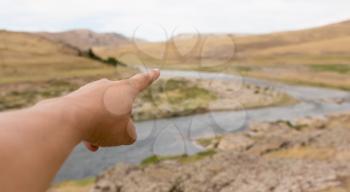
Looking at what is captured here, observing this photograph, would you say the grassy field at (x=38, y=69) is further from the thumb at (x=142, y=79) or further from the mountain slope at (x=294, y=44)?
the thumb at (x=142, y=79)

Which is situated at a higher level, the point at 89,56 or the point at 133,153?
the point at 133,153

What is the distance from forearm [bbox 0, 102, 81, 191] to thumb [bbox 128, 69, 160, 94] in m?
0.36

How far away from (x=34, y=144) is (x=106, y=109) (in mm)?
364

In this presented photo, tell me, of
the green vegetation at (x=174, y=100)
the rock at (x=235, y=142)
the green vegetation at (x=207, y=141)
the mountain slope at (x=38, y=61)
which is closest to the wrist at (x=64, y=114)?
the rock at (x=235, y=142)

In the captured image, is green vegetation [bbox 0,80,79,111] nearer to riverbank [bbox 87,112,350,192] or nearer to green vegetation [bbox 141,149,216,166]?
green vegetation [bbox 141,149,216,166]

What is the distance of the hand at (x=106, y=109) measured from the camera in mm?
1253

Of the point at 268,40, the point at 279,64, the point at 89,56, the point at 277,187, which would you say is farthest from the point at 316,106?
the point at 268,40

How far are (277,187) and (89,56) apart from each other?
62717 millimetres

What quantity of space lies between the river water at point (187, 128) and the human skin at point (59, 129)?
5.81 m

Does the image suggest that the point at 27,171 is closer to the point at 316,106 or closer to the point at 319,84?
the point at 316,106

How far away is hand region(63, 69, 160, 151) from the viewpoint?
1253mm

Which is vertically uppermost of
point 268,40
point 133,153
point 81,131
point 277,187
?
point 81,131

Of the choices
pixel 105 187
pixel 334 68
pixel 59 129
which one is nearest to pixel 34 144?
pixel 59 129

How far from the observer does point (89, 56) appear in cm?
7294
